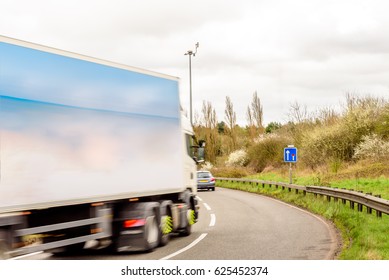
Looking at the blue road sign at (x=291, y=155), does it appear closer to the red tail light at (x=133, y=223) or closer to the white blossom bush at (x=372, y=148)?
the white blossom bush at (x=372, y=148)

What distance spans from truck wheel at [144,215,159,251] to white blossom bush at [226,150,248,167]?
4325 centimetres

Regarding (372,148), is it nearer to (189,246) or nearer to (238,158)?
(238,158)

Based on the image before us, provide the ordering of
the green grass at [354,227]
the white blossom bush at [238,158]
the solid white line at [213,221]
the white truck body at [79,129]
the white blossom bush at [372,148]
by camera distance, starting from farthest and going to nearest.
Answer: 1. the white blossom bush at [238,158]
2. the white blossom bush at [372,148]
3. the solid white line at [213,221]
4. the green grass at [354,227]
5. the white truck body at [79,129]

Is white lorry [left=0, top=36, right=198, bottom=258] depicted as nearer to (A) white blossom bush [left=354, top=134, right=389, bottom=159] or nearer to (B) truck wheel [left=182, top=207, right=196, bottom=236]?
(B) truck wheel [left=182, top=207, right=196, bottom=236]

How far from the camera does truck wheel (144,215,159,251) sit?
464 inches

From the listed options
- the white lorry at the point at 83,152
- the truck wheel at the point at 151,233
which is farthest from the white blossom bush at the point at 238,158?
the truck wheel at the point at 151,233

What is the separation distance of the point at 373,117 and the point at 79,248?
31.9 metres

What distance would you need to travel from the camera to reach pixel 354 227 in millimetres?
14500

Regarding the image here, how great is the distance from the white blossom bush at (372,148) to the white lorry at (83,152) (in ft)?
86.7

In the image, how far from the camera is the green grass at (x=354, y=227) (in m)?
10.2

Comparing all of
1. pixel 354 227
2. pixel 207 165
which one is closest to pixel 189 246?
pixel 354 227

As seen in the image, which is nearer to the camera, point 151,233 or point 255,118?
point 151,233

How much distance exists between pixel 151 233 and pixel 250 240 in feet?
8.18
